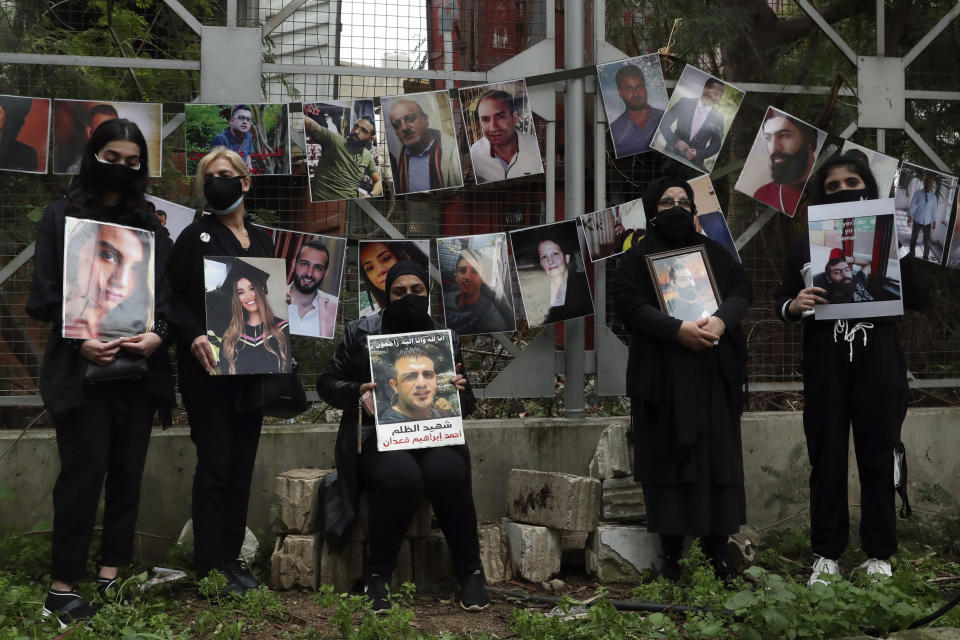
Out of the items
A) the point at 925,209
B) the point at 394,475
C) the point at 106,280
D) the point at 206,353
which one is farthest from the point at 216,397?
the point at 925,209

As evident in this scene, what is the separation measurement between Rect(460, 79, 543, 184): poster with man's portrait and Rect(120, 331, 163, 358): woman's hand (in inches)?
88.9

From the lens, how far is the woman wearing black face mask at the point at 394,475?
459 centimetres

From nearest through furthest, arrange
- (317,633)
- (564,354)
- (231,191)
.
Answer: (317,633)
(231,191)
(564,354)

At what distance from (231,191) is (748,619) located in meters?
2.86

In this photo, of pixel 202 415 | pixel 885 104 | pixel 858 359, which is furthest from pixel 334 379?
pixel 885 104

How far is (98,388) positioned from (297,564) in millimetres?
1370

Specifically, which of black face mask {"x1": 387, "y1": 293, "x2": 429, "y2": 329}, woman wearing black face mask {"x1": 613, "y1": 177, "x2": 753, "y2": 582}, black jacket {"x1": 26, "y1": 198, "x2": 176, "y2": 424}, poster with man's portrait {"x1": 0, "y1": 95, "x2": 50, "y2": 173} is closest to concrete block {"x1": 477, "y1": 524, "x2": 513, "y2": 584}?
woman wearing black face mask {"x1": 613, "y1": 177, "x2": 753, "y2": 582}

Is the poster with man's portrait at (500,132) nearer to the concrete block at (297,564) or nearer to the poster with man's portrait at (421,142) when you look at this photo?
the poster with man's portrait at (421,142)

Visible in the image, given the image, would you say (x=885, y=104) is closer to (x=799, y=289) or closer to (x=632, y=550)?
(x=799, y=289)

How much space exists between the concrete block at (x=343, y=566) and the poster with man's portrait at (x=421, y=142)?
6.64ft

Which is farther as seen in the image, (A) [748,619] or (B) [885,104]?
(B) [885,104]

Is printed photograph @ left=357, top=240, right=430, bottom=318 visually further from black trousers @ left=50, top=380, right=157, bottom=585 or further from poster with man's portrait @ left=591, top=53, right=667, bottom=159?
black trousers @ left=50, top=380, right=157, bottom=585

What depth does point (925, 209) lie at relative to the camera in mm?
6086

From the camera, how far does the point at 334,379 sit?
4.80 metres
